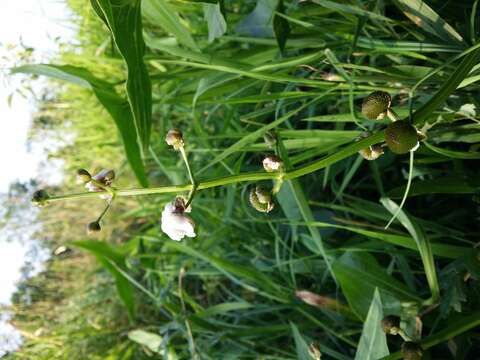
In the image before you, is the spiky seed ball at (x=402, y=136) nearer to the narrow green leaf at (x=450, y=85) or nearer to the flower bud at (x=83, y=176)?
the narrow green leaf at (x=450, y=85)

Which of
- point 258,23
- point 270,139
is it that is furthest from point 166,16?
point 270,139

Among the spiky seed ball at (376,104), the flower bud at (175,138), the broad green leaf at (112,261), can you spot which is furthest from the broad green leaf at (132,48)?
the broad green leaf at (112,261)

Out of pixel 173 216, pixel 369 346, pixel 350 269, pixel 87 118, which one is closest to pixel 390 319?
pixel 369 346

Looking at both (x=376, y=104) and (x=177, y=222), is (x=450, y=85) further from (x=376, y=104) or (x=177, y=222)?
(x=177, y=222)

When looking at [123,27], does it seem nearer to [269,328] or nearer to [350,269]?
[350,269]

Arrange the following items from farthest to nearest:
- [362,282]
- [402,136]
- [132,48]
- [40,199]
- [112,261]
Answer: [112,261] → [362,282] → [132,48] → [40,199] → [402,136]

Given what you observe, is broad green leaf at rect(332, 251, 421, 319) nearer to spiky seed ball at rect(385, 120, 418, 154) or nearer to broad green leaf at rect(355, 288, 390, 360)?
broad green leaf at rect(355, 288, 390, 360)
